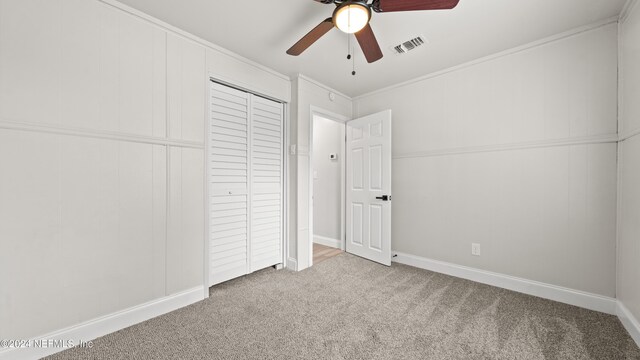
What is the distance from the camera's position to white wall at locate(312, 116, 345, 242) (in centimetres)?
419

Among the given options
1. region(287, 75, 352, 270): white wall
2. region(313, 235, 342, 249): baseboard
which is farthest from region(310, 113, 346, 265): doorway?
region(287, 75, 352, 270): white wall

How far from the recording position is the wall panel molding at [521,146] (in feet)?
7.13

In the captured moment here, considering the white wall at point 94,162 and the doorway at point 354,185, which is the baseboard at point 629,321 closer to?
the doorway at point 354,185

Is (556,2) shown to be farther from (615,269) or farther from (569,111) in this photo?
(615,269)

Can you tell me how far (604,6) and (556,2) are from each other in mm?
405

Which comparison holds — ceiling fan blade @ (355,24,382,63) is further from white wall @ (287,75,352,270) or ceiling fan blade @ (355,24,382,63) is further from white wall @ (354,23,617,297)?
white wall @ (354,23,617,297)

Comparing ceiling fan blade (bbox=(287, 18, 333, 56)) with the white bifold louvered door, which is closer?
ceiling fan blade (bbox=(287, 18, 333, 56))

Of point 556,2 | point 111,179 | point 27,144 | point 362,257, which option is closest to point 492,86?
point 556,2

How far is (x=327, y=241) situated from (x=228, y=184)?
2186 millimetres

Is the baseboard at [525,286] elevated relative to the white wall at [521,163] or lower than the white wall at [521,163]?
lower

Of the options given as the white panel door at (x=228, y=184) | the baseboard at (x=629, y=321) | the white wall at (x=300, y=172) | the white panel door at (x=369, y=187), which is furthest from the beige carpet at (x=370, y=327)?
the white panel door at (x=369, y=187)

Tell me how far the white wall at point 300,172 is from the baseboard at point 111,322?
1.18m

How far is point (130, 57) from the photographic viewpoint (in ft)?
6.56

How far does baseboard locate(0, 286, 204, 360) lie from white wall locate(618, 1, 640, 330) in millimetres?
3444
